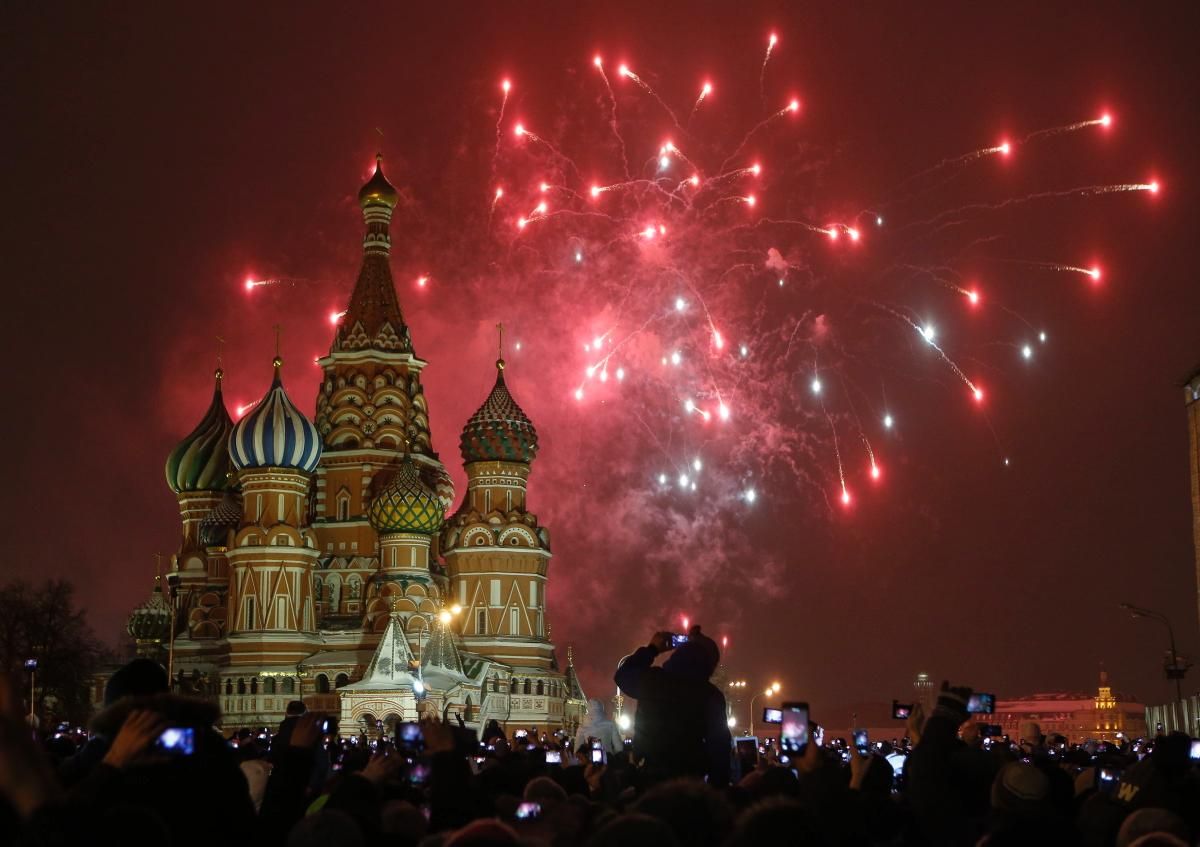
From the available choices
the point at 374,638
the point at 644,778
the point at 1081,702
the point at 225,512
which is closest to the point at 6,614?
the point at 225,512

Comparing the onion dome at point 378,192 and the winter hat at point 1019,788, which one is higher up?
the onion dome at point 378,192

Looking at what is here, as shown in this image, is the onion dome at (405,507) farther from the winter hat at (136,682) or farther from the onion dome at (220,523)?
the winter hat at (136,682)

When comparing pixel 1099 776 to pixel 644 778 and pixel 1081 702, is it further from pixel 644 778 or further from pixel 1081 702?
pixel 1081 702

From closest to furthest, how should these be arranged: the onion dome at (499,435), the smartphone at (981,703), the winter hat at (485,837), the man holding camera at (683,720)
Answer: the winter hat at (485,837), the man holding camera at (683,720), the smartphone at (981,703), the onion dome at (499,435)

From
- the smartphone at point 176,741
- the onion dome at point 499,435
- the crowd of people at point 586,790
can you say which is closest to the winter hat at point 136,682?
the crowd of people at point 586,790

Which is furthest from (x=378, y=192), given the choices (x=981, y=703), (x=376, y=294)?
(x=981, y=703)
